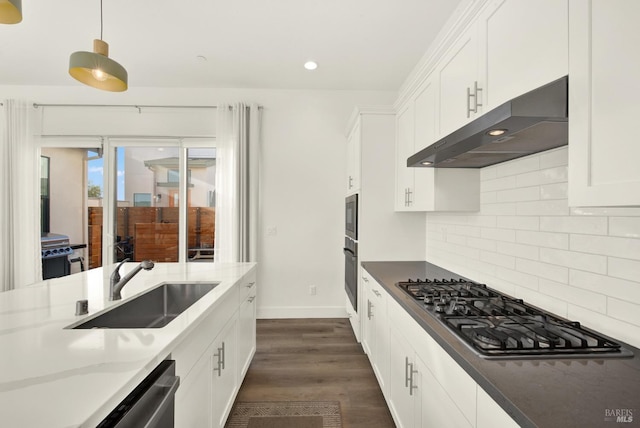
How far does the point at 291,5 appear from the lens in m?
2.29

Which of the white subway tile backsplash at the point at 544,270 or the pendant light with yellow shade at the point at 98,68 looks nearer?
the white subway tile backsplash at the point at 544,270

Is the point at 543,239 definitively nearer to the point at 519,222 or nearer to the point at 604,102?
the point at 519,222

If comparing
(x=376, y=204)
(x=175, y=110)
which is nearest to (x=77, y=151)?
(x=175, y=110)

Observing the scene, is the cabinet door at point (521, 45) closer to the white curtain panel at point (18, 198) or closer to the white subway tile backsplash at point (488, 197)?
the white subway tile backsplash at point (488, 197)

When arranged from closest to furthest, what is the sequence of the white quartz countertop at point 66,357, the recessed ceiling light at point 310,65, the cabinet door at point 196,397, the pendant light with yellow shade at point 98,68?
the white quartz countertop at point 66,357
the cabinet door at point 196,397
the pendant light with yellow shade at point 98,68
the recessed ceiling light at point 310,65

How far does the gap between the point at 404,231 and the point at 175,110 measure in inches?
123

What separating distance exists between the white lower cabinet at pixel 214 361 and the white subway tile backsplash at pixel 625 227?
1673 mm

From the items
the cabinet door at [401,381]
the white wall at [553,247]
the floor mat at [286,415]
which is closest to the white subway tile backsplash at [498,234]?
the white wall at [553,247]

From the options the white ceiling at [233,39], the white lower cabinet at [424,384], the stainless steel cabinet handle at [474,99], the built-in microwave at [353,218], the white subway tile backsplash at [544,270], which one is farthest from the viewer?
the built-in microwave at [353,218]

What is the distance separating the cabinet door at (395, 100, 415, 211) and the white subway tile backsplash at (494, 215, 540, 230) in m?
0.77

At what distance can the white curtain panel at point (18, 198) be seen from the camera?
354 centimetres

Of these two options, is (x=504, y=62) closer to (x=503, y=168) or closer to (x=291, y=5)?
(x=503, y=168)

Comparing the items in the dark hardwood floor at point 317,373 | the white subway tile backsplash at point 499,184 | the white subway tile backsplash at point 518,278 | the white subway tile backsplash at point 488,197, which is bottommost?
the dark hardwood floor at point 317,373

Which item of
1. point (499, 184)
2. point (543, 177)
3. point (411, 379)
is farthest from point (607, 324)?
point (499, 184)
